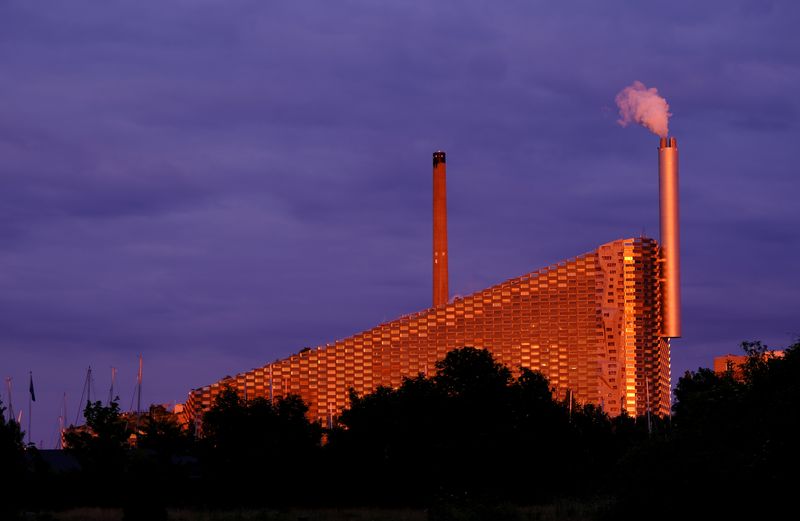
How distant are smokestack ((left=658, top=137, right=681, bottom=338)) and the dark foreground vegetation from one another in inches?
3263

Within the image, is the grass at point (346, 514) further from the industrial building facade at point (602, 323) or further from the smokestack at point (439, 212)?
the industrial building facade at point (602, 323)

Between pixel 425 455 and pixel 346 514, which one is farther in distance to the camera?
pixel 425 455

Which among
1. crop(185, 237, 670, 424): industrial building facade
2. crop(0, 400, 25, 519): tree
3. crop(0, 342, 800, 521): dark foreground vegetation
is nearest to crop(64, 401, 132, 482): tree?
crop(0, 342, 800, 521): dark foreground vegetation

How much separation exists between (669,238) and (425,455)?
11303cm

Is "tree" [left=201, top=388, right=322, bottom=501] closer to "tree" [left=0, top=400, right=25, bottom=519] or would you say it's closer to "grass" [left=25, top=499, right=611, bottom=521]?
"grass" [left=25, top=499, right=611, bottom=521]

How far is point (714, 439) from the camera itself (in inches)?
2114

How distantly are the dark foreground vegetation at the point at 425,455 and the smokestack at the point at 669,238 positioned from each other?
8288cm

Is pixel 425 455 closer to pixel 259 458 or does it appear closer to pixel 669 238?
pixel 259 458

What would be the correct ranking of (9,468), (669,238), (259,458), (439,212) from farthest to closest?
(669,238), (439,212), (259,458), (9,468)

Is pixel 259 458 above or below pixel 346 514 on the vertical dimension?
above

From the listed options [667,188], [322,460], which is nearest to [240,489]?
[322,460]

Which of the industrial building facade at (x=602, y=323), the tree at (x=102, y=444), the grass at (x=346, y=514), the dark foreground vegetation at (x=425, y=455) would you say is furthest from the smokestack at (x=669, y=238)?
the grass at (x=346, y=514)

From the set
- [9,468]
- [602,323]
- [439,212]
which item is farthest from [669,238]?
[9,468]

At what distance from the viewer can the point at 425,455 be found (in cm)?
8125
